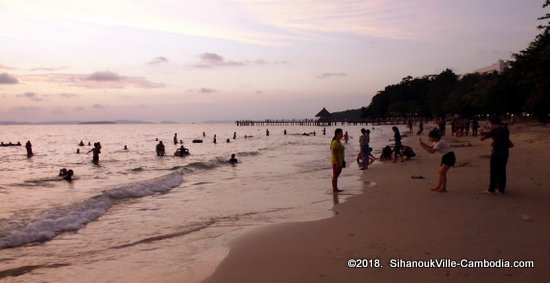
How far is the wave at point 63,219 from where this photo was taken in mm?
8094

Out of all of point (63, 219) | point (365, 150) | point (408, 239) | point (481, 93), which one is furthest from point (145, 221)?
point (481, 93)

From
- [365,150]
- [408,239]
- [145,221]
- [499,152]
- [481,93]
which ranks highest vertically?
[481,93]

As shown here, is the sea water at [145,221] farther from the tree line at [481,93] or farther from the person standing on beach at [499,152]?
the tree line at [481,93]

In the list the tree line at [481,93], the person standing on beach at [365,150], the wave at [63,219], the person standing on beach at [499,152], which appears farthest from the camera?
the tree line at [481,93]

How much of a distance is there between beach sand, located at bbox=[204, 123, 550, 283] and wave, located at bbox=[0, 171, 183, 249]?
166 inches

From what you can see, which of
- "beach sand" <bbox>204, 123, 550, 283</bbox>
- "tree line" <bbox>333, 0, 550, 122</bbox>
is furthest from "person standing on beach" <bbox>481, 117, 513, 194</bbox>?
"tree line" <bbox>333, 0, 550, 122</bbox>

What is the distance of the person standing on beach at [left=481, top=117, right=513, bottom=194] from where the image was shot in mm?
9375

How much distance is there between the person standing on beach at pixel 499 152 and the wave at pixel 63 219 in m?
9.45

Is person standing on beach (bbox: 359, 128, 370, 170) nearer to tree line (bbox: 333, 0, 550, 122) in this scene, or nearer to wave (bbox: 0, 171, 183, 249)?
wave (bbox: 0, 171, 183, 249)

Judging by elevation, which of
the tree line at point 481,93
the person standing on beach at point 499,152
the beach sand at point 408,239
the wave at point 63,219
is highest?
the tree line at point 481,93

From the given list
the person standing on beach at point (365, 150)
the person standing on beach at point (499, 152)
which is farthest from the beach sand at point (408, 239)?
the person standing on beach at point (365, 150)

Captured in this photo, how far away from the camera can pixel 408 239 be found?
6.12 m

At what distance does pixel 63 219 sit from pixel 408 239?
25.2 feet

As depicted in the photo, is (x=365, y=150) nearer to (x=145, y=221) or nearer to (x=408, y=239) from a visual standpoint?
(x=145, y=221)
